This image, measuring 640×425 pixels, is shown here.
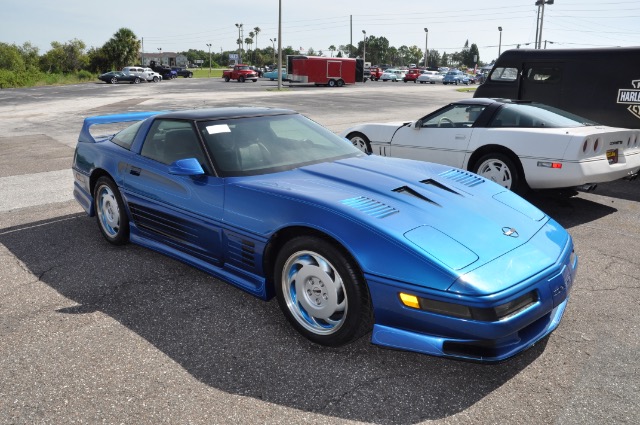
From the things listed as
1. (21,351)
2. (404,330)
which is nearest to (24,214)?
(21,351)

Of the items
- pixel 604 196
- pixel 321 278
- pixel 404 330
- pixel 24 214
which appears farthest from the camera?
pixel 604 196

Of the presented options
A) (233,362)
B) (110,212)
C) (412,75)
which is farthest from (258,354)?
(412,75)

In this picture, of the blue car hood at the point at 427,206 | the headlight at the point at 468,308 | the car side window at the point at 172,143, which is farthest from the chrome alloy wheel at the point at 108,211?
the headlight at the point at 468,308

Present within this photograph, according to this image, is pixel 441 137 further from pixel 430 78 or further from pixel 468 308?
pixel 430 78

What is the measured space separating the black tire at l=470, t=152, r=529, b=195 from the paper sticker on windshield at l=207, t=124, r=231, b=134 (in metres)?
3.69

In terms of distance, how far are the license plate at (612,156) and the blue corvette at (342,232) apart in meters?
2.95

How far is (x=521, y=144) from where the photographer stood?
20.2ft

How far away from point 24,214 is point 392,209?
195 inches

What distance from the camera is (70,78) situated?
55.9 meters

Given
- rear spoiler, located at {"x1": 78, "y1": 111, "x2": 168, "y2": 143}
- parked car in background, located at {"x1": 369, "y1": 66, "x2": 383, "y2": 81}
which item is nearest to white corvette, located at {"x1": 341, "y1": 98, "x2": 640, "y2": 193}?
rear spoiler, located at {"x1": 78, "y1": 111, "x2": 168, "y2": 143}

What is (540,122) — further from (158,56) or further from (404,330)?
(158,56)

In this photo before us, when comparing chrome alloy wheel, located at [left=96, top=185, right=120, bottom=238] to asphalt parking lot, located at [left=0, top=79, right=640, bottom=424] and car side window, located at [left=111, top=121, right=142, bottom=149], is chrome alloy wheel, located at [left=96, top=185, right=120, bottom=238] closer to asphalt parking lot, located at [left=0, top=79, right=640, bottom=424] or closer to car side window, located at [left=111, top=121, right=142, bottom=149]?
asphalt parking lot, located at [left=0, top=79, right=640, bottom=424]

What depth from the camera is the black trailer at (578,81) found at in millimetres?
8727

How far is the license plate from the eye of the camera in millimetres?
6035
